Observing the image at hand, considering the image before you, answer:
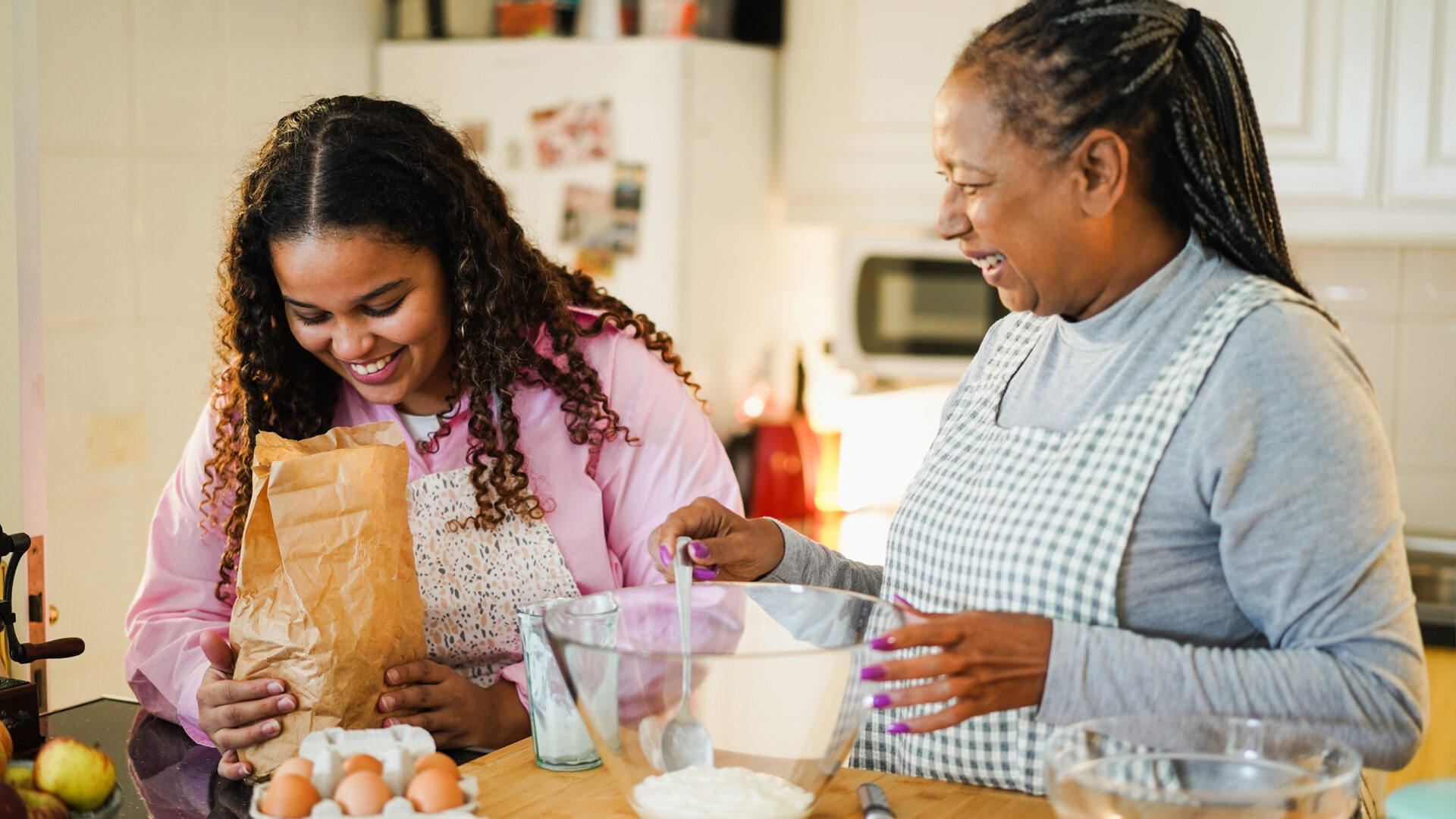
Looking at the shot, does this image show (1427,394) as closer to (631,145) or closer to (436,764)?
(631,145)

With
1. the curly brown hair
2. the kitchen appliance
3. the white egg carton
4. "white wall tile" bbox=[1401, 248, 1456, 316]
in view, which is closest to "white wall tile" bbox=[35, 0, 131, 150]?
the curly brown hair

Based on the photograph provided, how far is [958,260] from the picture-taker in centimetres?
265

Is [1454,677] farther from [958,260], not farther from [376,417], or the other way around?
[376,417]

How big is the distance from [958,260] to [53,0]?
1.58 meters

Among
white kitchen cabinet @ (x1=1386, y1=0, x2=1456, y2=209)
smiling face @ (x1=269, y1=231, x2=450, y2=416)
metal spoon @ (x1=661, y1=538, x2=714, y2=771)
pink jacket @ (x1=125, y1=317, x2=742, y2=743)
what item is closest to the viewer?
metal spoon @ (x1=661, y1=538, x2=714, y2=771)

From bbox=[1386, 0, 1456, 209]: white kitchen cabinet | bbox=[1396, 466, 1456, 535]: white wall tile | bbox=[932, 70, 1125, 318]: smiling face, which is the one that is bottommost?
bbox=[1396, 466, 1456, 535]: white wall tile

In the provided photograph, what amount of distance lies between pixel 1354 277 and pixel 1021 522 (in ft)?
5.90

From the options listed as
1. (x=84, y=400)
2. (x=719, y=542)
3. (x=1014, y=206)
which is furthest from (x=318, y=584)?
(x=84, y=400)

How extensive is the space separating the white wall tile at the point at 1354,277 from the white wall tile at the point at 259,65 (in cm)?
185

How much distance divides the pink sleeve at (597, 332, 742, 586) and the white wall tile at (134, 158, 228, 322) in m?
1.04

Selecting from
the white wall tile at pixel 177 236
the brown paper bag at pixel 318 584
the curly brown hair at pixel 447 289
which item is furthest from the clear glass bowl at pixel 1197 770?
the white wall tile at pixel 177 236

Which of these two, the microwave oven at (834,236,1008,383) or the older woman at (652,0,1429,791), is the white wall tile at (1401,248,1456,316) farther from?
the older woman at (652,0,1429,791)

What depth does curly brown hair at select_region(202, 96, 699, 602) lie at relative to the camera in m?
1.31

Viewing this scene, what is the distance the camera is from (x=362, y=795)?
89cm
